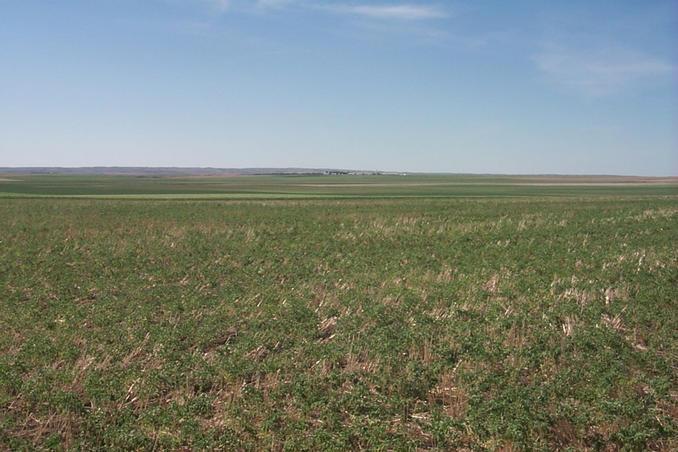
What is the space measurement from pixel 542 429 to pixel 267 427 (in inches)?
153

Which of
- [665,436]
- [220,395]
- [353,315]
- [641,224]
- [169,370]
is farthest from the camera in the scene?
[641,224]

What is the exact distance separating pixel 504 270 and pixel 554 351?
8663 millimetres

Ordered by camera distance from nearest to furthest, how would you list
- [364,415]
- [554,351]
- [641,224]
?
[364,415] < [554,351] < [641,224]

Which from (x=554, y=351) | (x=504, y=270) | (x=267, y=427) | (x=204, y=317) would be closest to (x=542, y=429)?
(x=554, y=351)

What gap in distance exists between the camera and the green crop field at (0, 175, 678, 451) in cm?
757

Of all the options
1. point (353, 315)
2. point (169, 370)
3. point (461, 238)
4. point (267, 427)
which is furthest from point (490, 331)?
point (461, 238)

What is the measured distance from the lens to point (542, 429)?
24.7 feet

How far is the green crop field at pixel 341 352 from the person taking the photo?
24.8ft

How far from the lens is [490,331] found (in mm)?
11672

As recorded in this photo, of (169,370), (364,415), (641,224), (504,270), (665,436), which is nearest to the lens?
(665,436)

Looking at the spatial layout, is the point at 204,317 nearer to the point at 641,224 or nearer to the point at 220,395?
the point at 220,395

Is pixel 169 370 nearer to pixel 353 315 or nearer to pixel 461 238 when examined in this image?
pixel 353 315

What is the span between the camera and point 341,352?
10.4 metres

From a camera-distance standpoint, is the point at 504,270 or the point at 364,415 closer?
the point at 364,415
